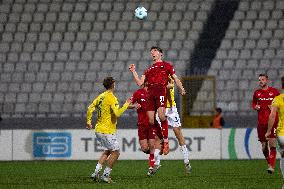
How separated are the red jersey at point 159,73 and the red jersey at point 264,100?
2637 mm

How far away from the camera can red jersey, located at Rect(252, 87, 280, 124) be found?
16828mm

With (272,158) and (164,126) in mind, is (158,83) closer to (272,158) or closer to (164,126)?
(164,126)

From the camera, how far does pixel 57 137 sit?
21.8 metres

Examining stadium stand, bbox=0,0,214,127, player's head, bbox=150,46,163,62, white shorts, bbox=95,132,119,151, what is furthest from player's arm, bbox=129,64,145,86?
stadium stand, bbox=0,0,214,127

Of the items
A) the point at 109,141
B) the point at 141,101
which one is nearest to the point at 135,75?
the point at 109,141

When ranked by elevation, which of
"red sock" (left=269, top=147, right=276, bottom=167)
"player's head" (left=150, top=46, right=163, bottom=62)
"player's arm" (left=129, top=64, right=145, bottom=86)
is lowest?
"red sock" (left=269, top=147, right=276, bottom=167)

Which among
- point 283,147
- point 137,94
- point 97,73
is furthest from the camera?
point 97,73

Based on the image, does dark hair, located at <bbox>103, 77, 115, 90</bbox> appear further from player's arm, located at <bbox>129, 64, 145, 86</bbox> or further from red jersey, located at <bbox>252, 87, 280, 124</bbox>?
red jersey, located at <bbox>252, 87, 280, 124</bbox>

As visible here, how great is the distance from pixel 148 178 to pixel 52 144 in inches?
315

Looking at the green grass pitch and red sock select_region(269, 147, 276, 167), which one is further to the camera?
red sock select_region(269, 147, 276, 167)

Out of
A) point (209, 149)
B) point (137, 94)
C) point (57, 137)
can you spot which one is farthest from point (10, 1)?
point (137, 94)

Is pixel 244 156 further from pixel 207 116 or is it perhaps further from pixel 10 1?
pixel 10 1

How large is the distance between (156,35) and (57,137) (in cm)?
619

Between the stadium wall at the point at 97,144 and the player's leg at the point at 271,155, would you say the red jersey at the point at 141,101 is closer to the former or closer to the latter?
the player's leg at the point at 271,155
